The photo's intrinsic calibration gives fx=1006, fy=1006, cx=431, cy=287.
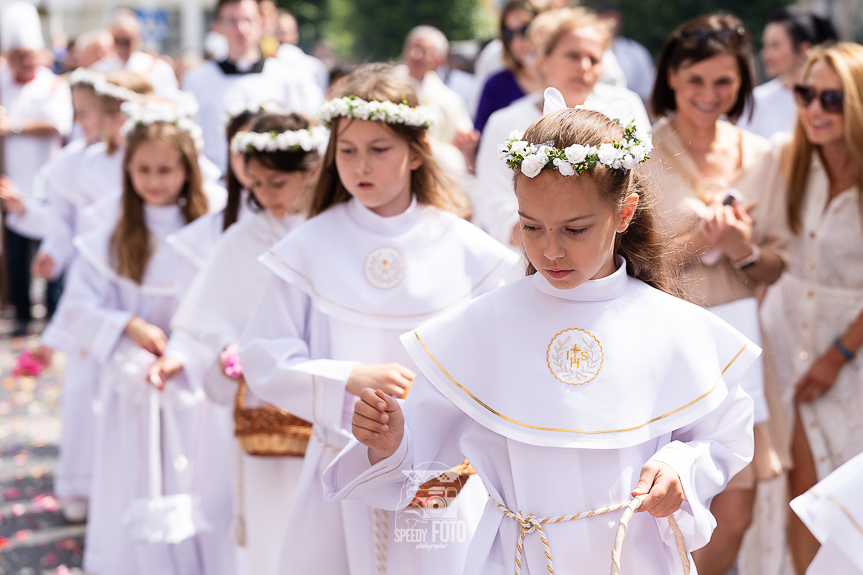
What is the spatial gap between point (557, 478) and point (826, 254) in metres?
2.42

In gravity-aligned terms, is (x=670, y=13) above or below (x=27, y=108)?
above

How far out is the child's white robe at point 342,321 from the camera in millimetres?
3471

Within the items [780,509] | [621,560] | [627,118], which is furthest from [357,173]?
[780,509]

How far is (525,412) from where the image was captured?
2693 mm

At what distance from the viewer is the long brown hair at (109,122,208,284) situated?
533cm

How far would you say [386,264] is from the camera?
364 centimetres

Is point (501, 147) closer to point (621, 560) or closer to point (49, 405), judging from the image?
point (621, 560)

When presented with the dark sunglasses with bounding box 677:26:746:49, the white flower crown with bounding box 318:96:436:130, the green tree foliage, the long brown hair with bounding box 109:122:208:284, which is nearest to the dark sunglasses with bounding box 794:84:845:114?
the dark sunglasses with bounding box 677:26:746:49

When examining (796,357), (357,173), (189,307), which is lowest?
(796,357)

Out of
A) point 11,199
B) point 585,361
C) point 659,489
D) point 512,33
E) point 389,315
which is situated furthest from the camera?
point 11,199

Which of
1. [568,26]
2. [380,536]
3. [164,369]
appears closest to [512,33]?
[568,26]

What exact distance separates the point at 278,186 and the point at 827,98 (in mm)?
2425

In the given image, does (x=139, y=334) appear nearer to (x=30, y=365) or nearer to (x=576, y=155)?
(x=30, y=365)

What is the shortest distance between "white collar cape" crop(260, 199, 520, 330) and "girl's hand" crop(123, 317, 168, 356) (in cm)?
170
